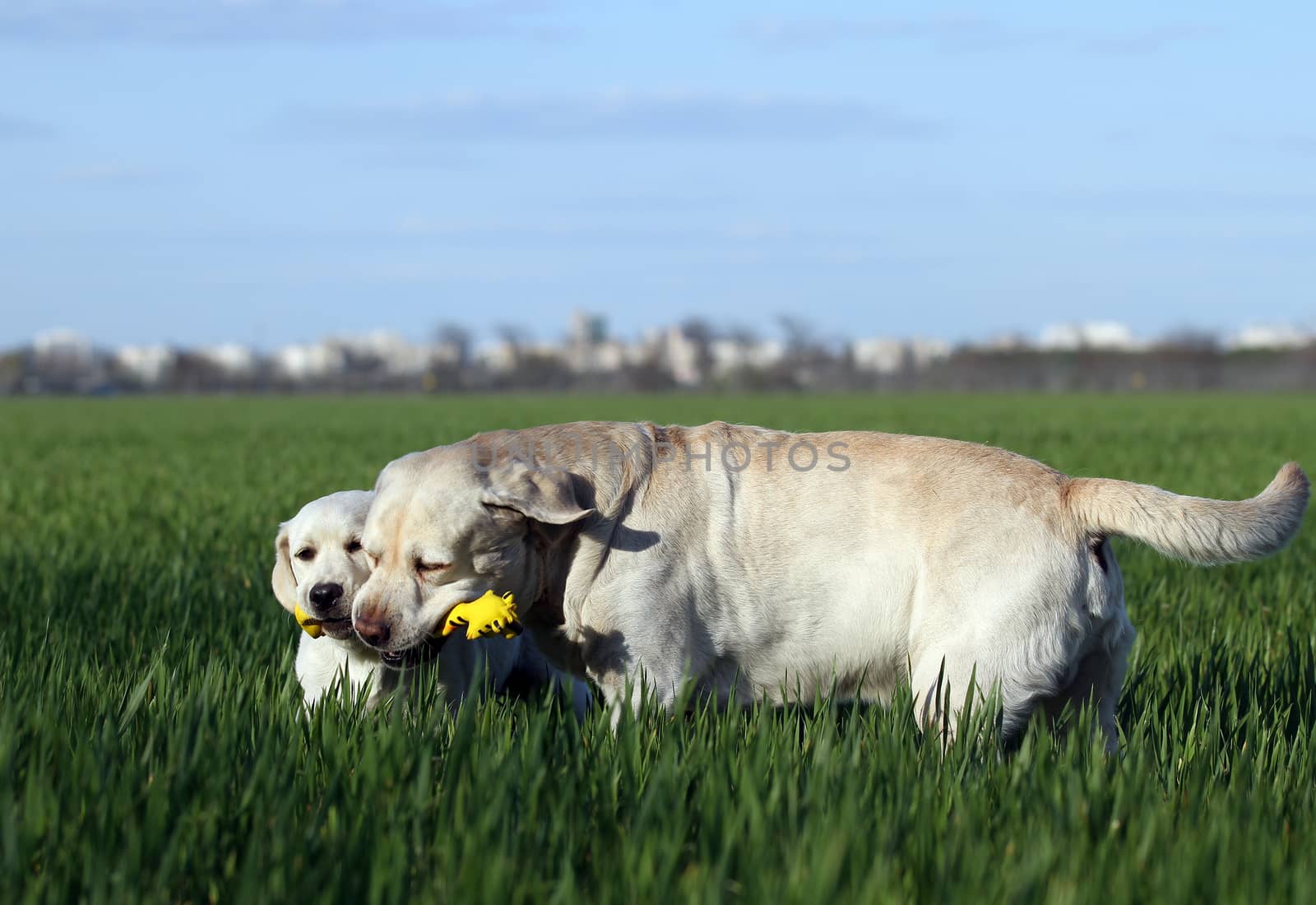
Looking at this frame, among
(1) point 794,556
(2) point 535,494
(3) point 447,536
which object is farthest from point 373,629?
(1) point 794,556

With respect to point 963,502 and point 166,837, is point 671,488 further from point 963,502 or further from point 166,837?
point 166,837

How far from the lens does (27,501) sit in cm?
1264

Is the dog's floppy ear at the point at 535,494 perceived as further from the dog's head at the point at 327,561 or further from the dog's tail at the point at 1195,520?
the dog's tail at the point at 1195,520

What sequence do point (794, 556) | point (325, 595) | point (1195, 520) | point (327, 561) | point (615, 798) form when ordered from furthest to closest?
point (327, 561) < point (325, 595) < point (794, 556) < point (1195, 520) < point (615, 798)

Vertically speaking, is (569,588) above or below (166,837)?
above

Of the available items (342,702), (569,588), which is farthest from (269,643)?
(569,588)

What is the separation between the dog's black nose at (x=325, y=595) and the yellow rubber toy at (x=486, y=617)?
78 centimetres

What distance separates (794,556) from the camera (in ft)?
13.9

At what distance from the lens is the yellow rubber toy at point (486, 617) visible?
3891 mm

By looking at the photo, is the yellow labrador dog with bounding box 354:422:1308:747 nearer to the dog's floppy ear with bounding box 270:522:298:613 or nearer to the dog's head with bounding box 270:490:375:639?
the dog's head with bounding box 270:490:375:639

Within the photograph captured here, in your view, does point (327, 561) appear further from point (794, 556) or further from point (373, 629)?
point (794, 556)

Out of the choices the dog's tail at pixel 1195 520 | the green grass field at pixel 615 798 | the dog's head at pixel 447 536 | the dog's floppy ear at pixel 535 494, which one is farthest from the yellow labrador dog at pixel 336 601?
the dog's tail at pixel 1195 520

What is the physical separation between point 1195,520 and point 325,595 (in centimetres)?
310

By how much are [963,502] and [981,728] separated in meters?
0.76
